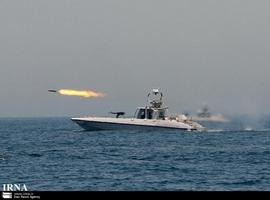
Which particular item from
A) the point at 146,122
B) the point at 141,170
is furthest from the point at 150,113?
the point at 141,170

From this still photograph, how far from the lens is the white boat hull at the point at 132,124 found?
129 m

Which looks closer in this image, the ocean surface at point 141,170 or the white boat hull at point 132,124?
the ocean surface at point 141,170

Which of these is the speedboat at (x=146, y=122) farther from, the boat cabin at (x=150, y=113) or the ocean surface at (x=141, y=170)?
the ocean surface at (x=141, y=170)

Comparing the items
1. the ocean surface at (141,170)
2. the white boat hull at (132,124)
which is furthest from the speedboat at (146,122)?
the ocean surface at (141,170)

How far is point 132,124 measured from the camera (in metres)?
128

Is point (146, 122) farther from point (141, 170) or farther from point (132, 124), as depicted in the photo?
point (141, 170)

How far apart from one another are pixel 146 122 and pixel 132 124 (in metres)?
3.19

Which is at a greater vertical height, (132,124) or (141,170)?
(132,124)

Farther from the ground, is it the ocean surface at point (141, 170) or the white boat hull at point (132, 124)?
the white boat hull at point (132, 124)

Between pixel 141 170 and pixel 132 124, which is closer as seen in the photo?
pixel 141 170

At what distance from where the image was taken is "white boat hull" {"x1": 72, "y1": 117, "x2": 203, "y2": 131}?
128663 millimetres

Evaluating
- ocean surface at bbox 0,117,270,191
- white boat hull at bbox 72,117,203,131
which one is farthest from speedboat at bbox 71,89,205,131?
ocean surface at bbox 0,117,270,191

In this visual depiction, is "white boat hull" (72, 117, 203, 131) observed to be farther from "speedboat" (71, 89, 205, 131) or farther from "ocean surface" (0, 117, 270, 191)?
"ocean surface" (0, 117, 270, 191)

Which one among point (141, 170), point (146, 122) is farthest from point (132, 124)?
point (141, 170)
